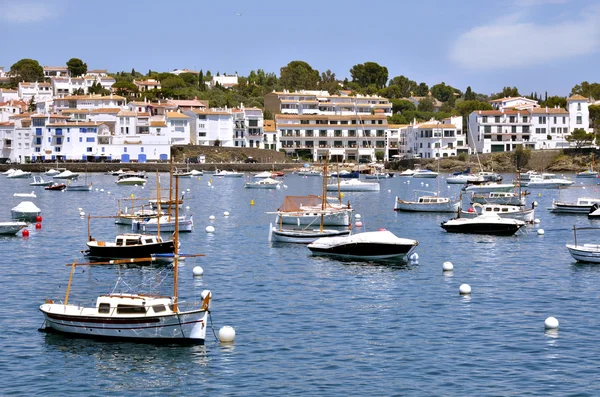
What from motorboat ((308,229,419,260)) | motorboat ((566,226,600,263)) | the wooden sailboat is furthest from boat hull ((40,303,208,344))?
motorboat ((566,226,600,263))

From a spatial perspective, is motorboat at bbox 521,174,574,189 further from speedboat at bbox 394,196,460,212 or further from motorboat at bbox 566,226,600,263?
motorboat at bbox 566,226,600,263

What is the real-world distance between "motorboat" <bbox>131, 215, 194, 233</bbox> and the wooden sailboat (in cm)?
2898

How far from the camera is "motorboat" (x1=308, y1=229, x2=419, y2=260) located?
153 ft

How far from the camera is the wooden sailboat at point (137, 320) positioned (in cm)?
2905

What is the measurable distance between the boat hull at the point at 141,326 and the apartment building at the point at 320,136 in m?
158

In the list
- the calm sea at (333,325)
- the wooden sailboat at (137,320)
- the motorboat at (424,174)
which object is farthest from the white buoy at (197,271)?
the motorboat at (424,174)

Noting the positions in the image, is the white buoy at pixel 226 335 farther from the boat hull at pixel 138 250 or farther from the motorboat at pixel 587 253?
the motorboat at pixel 587 253

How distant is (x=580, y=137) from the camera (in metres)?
171

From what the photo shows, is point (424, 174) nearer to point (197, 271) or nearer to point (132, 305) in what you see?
point (197, 271)

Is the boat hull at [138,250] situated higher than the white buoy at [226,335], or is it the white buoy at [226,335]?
the boat hull at [138,250]

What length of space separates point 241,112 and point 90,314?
154889 mm

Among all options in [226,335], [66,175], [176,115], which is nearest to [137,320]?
[226,335]

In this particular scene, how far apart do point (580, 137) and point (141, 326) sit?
15406 cm

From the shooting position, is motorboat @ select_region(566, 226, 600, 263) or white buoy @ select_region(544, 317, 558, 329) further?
motorboat @ select_region(566, 226, 600, 263)
